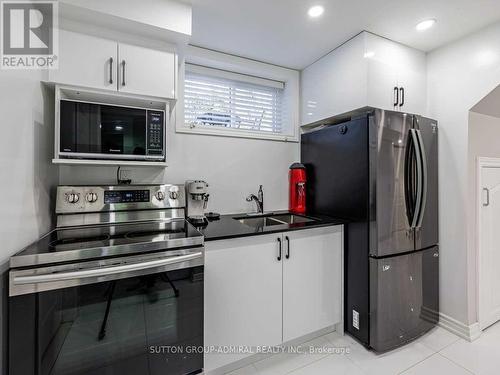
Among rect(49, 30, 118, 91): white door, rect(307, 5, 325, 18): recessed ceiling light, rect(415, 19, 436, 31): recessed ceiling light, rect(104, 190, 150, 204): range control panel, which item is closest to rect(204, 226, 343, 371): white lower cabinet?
rect(104, 190, 150, 204): range control panel

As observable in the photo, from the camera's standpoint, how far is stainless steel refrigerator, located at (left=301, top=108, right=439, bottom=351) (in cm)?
171

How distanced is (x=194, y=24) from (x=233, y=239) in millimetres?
1618

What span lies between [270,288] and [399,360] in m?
1.05

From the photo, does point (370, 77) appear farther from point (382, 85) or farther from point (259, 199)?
point (259, 199)

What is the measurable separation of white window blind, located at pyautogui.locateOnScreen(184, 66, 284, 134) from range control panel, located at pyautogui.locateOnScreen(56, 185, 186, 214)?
662mm

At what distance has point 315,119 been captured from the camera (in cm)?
235

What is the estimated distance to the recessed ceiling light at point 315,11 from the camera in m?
1.60

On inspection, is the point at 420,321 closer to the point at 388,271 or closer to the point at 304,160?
the point at 388,271

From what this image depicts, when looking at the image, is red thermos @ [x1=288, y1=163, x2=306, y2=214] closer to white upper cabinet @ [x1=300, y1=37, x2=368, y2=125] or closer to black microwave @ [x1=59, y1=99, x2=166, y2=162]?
white upper cabinet @ [x1=300, y1=37, x2=368, y2=125]

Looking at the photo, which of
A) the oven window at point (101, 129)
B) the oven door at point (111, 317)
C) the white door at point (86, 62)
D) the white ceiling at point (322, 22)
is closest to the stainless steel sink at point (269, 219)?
the oven door at point (111, 317)

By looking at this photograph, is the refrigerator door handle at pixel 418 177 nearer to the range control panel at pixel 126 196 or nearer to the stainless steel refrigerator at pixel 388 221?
the stainless steel refrigerator at pixel 388 221

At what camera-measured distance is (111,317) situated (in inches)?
44.4

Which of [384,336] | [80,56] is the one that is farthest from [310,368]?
[80,56]

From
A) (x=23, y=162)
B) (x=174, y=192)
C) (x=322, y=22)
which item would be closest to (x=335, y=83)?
(x=322, y=22)
